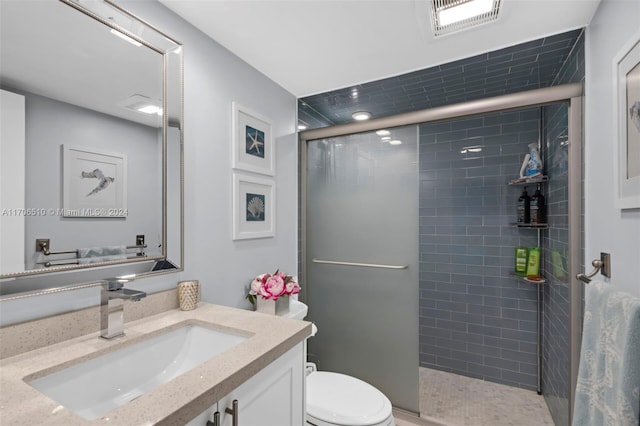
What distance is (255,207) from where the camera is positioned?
1.80m

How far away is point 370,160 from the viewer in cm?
204

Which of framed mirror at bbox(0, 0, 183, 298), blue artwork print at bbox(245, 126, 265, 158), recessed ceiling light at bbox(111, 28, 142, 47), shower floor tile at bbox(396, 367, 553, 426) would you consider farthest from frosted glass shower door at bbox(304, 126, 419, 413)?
recessed ceiling light at bbox(111, 28, 142, 47)

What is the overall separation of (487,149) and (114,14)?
2.41 meters

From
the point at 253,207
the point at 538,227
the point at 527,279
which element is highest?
the point at 253,207

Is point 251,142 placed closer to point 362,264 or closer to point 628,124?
point 362,264

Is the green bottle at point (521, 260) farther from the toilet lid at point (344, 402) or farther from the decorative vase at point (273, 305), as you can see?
the decorative vase at point (273, 305)

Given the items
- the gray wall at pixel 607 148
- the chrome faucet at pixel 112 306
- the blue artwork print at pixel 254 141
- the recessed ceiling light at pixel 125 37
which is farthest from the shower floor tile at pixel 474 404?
the recessed ceiling light at pixel 125 37

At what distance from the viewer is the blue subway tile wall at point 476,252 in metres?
2.33

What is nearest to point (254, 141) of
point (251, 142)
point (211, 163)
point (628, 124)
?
point (251, 142)

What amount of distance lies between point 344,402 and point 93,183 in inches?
55.7

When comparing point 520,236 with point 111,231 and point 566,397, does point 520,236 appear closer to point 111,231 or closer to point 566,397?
point 566,397

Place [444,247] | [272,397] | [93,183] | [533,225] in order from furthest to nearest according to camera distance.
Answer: [444,247], [533,225], [93,183], [272,397]

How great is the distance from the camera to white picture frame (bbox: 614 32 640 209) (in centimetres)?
98

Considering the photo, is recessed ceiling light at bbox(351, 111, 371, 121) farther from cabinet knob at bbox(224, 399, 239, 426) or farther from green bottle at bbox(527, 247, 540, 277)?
cabinet knob at bbox(224, 399, 239, 426)
